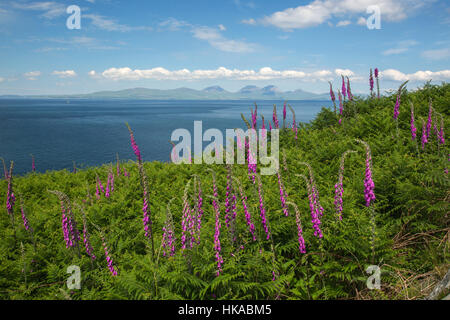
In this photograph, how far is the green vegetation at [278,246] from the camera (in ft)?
12.5

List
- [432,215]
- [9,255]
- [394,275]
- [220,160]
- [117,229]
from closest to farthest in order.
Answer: [394,275] → [432,215] → [9,255] → [117,229] → [220,160]

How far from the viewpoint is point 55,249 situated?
20.2 feet

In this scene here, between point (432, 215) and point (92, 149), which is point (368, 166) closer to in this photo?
point (432, 215)

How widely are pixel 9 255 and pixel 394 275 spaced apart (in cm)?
806

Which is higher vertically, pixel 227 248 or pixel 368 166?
pixel 368 166

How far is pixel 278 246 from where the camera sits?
4906mm

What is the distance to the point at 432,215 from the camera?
18.5 ft

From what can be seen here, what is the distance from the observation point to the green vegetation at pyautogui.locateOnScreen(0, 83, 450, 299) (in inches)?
151

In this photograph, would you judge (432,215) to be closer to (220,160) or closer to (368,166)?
(368,166)
